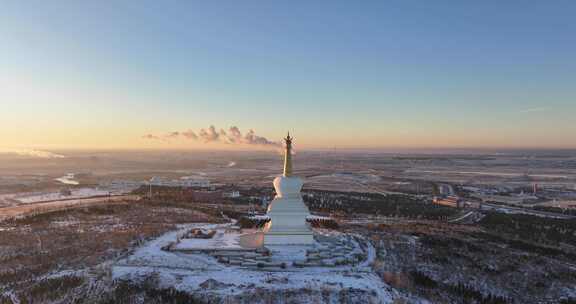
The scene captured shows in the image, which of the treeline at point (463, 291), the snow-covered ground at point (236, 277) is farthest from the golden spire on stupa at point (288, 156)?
the treeline at point (463, 291)

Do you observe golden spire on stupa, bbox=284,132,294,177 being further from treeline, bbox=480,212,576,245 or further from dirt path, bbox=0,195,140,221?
dirt path, bbox=0,195,140,221

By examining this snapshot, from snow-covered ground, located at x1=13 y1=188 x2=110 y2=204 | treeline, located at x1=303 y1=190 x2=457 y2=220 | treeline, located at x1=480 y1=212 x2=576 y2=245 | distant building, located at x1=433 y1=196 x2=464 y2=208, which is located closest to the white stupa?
treeline, located at x1=303 y1=190 x2=457 y2=220

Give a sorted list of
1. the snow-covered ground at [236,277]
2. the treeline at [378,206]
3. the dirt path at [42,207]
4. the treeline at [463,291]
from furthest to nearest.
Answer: the treeline at [378,206] → the dirt path at [42,207] → the treeline at [463,291] → the snow-covered ground at [236,277]

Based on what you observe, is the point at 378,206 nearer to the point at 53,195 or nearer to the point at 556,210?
the point at 556,210

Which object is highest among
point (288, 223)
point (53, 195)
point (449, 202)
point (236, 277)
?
point (288, 223)

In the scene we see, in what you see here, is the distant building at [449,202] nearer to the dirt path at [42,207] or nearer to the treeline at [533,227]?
the treeline at [533,227]

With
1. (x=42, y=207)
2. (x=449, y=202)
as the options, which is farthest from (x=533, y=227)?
(x=42, y=207)

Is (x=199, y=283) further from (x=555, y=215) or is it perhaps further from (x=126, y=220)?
(x=555, y=215)
